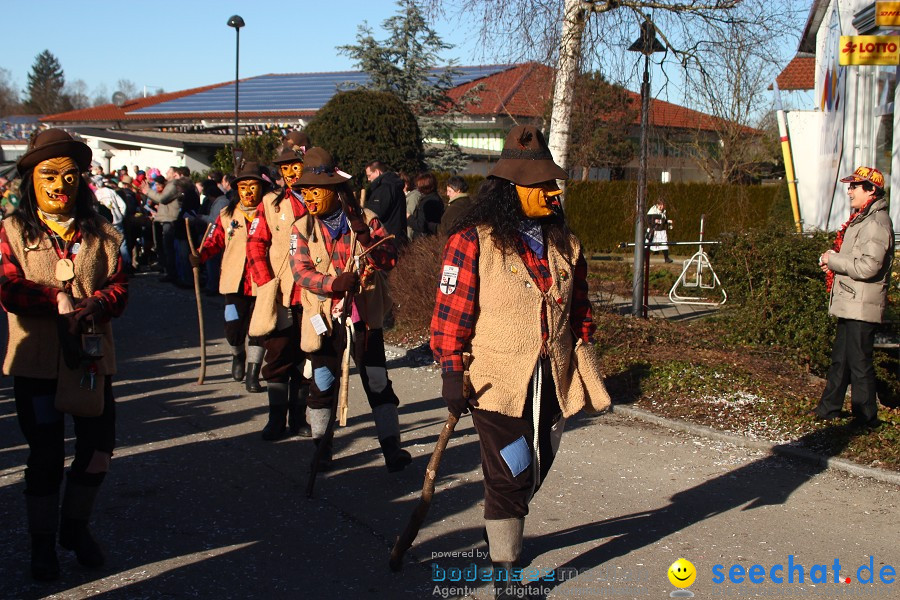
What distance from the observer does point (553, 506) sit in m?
5.57

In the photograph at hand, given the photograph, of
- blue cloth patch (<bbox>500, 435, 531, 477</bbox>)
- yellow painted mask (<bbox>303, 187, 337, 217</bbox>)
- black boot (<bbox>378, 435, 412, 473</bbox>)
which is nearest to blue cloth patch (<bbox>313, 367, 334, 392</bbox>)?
black boot (<bbox>378, 435, 412, 473</bbox>)

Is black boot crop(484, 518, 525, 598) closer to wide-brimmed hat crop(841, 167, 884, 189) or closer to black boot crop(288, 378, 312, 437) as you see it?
black boot crop(288, 378, 312, 437)

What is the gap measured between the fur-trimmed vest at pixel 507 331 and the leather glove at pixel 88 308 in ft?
5.69

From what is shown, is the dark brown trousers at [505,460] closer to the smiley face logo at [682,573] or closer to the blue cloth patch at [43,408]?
the smiley face logo at [682,573]

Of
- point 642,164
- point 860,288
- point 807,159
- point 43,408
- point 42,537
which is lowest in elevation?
point 42,537

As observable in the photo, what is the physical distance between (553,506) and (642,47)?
6.21 meters

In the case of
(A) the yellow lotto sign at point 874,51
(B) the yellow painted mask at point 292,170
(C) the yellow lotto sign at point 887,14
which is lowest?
(B) the yellow painted mask at point 292,170

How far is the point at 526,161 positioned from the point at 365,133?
1226cm

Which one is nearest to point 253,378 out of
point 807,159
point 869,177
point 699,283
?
point 869,177

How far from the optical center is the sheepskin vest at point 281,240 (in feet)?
22.4

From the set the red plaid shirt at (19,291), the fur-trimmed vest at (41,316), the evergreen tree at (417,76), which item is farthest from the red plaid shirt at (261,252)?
the evergreen tree at (417,76)

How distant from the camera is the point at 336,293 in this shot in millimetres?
5680

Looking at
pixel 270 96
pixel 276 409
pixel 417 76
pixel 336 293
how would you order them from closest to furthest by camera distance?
pixel 336 293 → pixel 276 409 → pixel 417 76 → pixel 270 96

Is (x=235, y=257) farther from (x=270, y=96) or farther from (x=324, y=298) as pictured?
(x=270, y=96)
